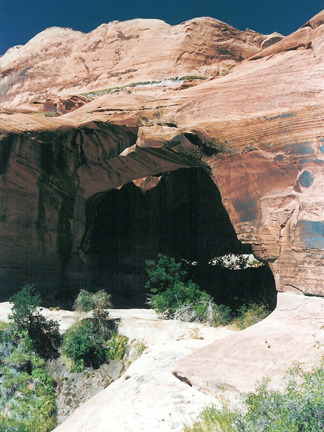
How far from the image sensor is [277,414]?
138 inches

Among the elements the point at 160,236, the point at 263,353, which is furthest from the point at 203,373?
the point at 160,236

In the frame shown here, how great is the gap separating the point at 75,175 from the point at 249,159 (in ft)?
20.6

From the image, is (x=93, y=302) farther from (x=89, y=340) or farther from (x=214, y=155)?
(x=214, y=155)

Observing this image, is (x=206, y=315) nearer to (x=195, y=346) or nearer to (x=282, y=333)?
(x=195, y=346)

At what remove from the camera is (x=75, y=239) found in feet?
42.7

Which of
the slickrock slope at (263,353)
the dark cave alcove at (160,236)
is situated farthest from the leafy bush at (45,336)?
the dark cave alcove at (160,236)

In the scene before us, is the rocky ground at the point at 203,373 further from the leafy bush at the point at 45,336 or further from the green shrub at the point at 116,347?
the leafy bush at the point at 45,336

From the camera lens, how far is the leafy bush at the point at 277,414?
11.0 feet

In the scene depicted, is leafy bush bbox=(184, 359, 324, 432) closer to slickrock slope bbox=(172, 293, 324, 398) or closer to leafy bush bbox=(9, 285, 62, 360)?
slickrock slope bbox=(172, 293, 324, 398)

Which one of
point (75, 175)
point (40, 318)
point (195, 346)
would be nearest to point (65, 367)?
point (40, 318)

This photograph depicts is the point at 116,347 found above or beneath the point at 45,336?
beneath

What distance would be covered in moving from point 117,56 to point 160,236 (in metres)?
13.4

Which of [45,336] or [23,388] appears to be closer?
[23,388]

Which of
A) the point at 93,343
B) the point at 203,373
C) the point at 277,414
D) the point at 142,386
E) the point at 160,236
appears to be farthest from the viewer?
the point at 160,236
